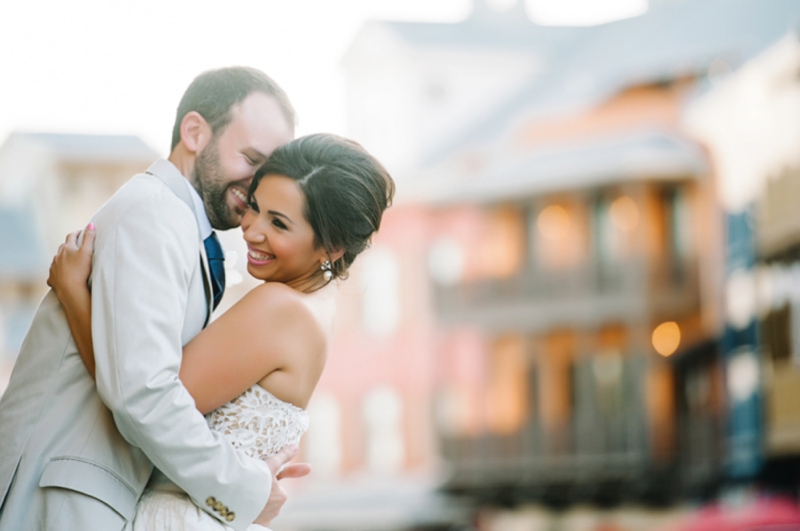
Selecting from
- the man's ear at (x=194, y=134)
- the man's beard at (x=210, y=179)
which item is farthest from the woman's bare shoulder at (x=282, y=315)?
the man's ear at (x=194, y=134)

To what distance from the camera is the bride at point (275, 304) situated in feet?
7.00

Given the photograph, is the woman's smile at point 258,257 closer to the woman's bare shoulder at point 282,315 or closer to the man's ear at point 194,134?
the woman's bare shoulder at point 282,315

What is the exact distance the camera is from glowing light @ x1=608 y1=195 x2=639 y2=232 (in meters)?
17.8

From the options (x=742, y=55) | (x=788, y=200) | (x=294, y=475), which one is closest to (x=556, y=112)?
(x=742, y=55)

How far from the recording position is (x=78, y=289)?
2.12 metres

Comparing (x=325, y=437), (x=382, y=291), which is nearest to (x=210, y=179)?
(x=382, y=291)

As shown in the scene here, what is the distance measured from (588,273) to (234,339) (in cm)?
1664

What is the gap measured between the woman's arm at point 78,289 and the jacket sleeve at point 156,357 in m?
0.07

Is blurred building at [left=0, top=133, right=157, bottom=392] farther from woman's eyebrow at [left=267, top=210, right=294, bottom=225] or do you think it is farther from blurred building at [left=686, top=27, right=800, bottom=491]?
woman's eyebrow at [left=267, top=210, right=294, bottom=225]

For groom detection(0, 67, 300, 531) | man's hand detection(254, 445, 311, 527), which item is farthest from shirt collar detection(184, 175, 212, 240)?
man's hand detection(254, 445, 311, 527)

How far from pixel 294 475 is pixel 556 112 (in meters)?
17.6

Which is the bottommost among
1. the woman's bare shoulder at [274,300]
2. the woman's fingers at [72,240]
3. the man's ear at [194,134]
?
the woman's bare shoulder at [274,300]

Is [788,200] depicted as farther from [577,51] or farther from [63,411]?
[63,411]

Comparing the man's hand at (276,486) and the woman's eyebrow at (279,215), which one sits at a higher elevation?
the woman's eyebrow at (279,215)
